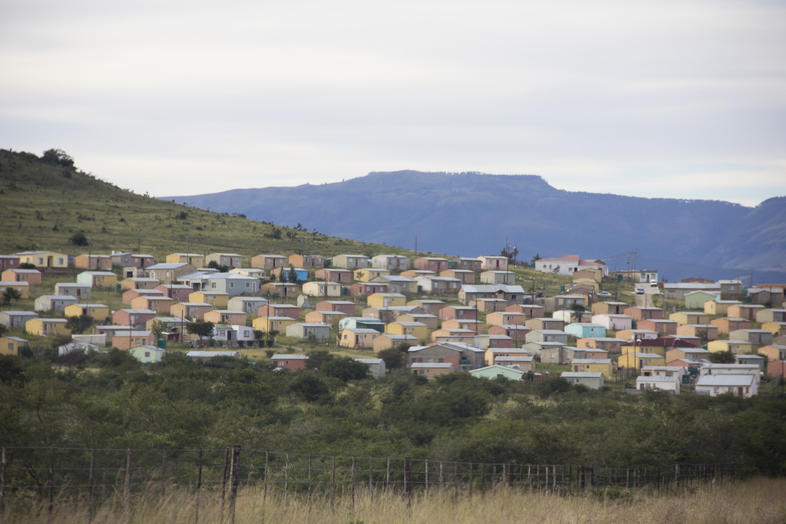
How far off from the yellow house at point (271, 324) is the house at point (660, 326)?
2939 centimetres

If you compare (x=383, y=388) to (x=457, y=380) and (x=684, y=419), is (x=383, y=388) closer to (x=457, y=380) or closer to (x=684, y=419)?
(x=457, y=380)

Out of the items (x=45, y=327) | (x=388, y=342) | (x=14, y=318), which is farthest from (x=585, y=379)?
(x=14, y=318)

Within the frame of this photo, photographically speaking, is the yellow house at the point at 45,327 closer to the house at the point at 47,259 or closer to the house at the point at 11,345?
the house at the point at 11,345

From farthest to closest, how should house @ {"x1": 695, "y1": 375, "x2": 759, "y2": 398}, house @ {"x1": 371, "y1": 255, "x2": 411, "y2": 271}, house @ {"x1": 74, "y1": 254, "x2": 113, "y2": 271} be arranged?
1. house @ {"x1": 371, "y1": 255, "x2": 411, "y2": 271}
2. house @ {"x1": 74, "y1": 254, "x2": 113, "y2": 271}
3. house @ {"x1": 695, "y1": 375, "x2": 759, "y2": 398}

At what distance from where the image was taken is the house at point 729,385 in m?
54.8

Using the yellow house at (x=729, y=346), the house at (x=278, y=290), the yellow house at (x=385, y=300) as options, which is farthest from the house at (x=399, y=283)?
the yellow house at (x=729, y=346)

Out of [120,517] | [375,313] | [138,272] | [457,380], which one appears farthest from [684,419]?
[138,272]

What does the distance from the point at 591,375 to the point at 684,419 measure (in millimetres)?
23073

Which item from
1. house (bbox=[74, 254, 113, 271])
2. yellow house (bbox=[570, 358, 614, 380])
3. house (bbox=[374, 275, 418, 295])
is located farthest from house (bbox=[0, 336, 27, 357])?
house (bbox=[374, 275, 418, 295])

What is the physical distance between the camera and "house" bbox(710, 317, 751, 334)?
79.1 m

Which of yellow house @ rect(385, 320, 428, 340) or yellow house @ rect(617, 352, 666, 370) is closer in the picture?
yellow house @ rect(617, 352, 666, 370)

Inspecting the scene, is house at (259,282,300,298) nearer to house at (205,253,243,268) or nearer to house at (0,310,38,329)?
house at (205,253,243,268)

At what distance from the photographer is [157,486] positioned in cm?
1473

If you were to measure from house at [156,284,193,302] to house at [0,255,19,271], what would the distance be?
1089 centimetres
